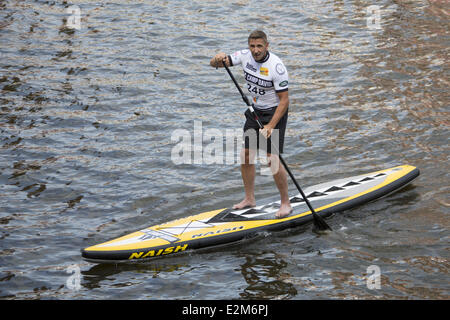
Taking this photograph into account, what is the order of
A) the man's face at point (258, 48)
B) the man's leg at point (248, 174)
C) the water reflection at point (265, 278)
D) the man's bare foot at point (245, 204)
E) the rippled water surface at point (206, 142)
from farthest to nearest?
the man's bare foot at point (245, 204)
the man's leg at point (248, 174)
the man's face at point (258, 48)
the rippled water surface at point (206, 142)
the water reflection at point (265, 278)

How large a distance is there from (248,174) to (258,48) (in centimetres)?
189

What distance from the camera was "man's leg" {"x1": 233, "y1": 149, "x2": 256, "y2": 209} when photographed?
8.47m

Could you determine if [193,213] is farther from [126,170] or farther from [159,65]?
[159,65]

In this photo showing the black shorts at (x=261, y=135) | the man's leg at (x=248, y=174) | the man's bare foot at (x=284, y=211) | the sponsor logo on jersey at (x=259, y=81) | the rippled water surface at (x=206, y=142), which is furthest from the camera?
the man's bare foot at (x=284, y=211)

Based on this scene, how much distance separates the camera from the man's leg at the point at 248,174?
847 cm

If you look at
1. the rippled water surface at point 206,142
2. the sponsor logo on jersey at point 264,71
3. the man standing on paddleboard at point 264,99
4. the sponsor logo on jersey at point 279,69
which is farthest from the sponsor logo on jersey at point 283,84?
the rippled water surface at point 206,142

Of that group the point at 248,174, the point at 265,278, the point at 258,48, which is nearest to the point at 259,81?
the point at 258,48

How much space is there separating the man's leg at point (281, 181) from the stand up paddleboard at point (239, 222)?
10 cm

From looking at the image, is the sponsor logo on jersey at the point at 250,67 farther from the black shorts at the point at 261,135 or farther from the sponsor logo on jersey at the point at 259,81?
the black shorts at the point at 261,135

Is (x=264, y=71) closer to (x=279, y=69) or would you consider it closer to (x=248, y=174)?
(x=279, y=69)

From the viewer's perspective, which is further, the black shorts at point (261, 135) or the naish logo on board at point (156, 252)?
the black shorts at point (261, 135)

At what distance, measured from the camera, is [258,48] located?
772 cm
